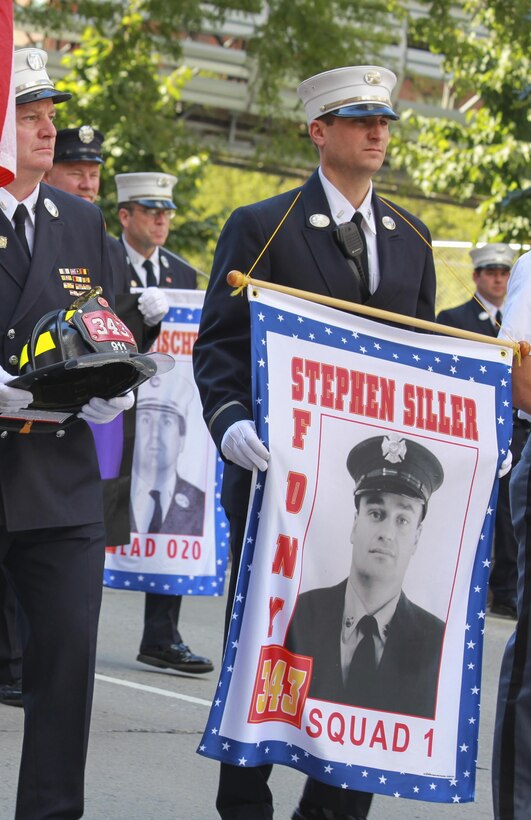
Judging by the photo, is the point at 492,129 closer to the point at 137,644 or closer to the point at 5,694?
the point at 137,644

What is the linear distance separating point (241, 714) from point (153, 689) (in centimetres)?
305

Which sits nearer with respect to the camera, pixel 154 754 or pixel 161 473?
pixel 154 754

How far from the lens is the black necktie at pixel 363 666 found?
4160 mm

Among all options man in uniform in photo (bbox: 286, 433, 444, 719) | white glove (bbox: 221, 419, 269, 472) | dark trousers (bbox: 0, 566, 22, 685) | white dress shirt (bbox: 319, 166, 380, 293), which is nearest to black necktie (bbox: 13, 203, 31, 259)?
white glove (bbox: 221, 419, 269, 472)

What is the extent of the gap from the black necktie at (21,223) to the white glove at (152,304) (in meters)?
2.83

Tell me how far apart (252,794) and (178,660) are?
123 inches

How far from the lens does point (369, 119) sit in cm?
448

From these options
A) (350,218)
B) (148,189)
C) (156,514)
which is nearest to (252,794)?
(350,218)

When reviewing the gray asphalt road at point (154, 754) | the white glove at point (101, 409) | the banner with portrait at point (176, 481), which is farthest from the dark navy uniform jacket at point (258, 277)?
the banner with portrait at point (176, 481)

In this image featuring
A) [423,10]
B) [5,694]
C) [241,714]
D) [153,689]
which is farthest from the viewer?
[423,10]

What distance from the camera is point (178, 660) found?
7.35 metres

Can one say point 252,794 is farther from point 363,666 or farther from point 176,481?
point 176,481

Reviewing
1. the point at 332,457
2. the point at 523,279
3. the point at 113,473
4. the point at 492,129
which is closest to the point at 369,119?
the point at 523,279

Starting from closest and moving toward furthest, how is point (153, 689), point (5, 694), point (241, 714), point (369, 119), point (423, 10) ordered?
1. point (241, 714)
2. point (369, 119)
3. point (5, 694)
4. point (153, 689)
5. point (423, 10)
